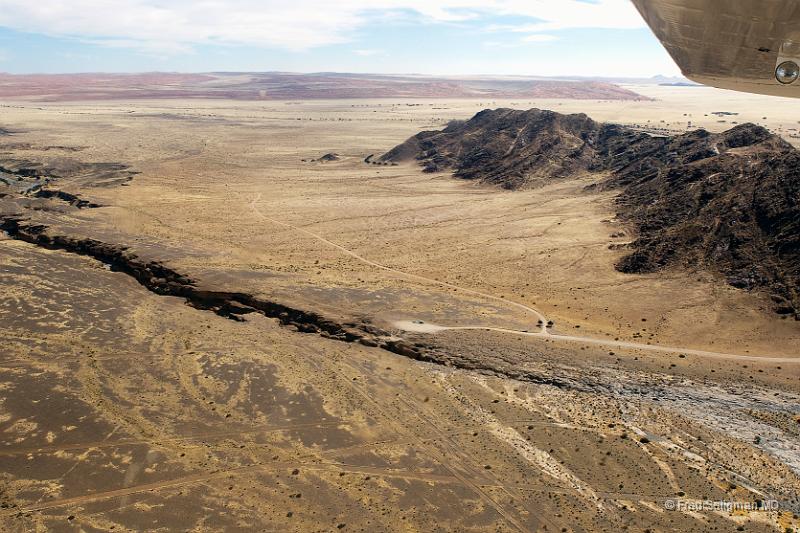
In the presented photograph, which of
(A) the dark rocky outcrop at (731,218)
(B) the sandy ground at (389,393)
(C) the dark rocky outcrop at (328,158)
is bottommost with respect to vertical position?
(B) the sandy ground at (389,393)

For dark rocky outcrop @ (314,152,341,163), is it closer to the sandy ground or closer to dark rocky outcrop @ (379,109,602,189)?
dark rocky outcrop @ (379,109,602,189)

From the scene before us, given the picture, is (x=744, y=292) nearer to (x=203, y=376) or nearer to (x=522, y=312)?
(x=522, y=312)

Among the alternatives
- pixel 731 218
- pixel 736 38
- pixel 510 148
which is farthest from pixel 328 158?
pixel 736 38

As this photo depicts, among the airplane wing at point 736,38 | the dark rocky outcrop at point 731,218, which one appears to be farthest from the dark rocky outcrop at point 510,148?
the airplane wing at point 736,38

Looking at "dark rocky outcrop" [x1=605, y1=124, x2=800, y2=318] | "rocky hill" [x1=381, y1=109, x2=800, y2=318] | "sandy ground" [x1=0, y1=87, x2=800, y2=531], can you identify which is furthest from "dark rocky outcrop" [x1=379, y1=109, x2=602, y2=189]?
"sandy ground" [x1=0, y1=87, x2=800, y2=531]

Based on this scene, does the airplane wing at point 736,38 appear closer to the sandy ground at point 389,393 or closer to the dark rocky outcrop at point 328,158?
the sandy ground at point 389,393

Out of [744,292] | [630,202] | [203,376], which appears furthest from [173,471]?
[630,202]
